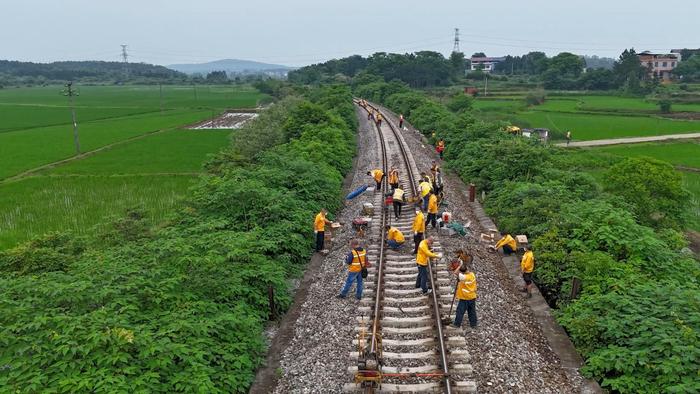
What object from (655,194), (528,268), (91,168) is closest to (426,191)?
(528,268)

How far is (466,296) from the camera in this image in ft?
31.2

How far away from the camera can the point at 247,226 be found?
14227mm

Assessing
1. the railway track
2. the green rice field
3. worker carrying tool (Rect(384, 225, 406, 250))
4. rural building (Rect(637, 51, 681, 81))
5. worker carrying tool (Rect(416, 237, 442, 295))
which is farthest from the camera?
rural building (Rect(637, 51, 681, 81))

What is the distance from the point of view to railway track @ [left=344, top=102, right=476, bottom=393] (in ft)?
26.1

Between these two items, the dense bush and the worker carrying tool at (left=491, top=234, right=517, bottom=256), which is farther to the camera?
the worker carrying tool at (left=491, top=234, right=517, bottom=256)

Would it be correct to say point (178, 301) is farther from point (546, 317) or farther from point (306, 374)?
point (546, 317)

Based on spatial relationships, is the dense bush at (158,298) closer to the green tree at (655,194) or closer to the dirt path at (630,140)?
the green tree at (655,194)

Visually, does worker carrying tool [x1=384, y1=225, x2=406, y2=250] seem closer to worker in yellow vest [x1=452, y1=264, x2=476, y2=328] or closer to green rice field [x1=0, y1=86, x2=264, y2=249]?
worker in yellow vest [x1=452, y1=264, x2=476, y2=328]

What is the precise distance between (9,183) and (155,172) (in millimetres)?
8035

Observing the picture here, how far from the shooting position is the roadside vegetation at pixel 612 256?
315 inches

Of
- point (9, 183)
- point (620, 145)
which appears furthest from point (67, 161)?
point (620, 145)

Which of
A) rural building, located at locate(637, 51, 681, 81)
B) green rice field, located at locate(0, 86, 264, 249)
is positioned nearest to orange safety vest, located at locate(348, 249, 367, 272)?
green rice field, located at locate(0, 86, 264, 249)

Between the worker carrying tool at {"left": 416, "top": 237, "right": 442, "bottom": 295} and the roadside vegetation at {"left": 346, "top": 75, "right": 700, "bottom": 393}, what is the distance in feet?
9.80

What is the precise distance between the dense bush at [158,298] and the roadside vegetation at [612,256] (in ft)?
21.6
